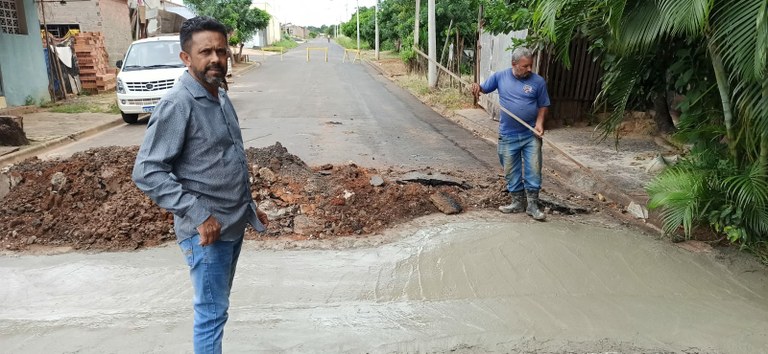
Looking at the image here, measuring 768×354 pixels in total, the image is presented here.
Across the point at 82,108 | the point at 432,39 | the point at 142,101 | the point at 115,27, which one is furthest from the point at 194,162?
the point at 115,27

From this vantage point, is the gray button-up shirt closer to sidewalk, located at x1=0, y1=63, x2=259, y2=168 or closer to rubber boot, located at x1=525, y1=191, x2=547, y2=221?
rubber boot, located at x1=525, y1=191, x2=547, y2=221

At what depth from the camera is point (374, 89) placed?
66.9 feet

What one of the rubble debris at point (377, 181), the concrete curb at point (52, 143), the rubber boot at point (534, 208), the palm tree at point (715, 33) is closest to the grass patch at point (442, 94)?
the concrete curb at point (52, 143)

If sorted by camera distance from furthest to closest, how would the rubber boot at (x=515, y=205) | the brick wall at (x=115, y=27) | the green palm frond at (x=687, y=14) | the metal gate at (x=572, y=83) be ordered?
the brick wall at (x=115, y=27) < the metal gate at (x=572, y=83) < the rubber boot at (x=515, y=205) < the green palm frond at (x=687, y=14)

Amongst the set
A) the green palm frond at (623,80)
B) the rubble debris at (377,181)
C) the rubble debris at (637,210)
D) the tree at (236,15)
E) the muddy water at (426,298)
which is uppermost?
the tree at (236,15)

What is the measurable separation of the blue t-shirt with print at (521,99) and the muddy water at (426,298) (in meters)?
1.03

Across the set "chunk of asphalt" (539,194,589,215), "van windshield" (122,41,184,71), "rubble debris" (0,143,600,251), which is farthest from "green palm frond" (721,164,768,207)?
"van windshield" (122,41,184,71)

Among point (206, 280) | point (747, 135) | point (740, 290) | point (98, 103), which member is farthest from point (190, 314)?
point (98, 103)

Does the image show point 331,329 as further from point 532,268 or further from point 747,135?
point 747,135

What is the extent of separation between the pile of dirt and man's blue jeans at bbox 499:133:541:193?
0.43m

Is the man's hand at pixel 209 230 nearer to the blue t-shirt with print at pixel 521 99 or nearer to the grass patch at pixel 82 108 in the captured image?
the blue t-shirt with print at pixel 521 99

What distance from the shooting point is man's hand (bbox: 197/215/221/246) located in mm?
2277

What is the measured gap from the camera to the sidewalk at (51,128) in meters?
9.22

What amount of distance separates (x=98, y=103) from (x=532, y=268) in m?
14.9
